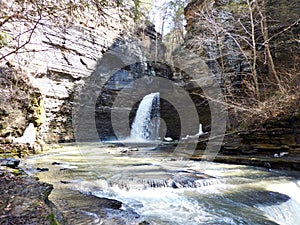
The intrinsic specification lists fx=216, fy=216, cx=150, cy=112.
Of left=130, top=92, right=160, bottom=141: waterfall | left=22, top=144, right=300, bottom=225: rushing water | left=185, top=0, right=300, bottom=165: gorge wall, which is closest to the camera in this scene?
left=22, top=144, right=300, bottom=225: rushing water

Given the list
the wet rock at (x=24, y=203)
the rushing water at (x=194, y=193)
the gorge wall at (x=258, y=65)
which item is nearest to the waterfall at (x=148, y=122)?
the gorge wall at (x=258, y=65)

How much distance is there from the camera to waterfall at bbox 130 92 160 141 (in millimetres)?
16438

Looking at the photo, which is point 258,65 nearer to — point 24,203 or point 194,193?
point 194,193

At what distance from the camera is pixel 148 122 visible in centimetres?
1670

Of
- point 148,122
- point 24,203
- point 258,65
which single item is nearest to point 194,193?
point 24,203

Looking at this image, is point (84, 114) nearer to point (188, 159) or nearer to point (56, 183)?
point (188, 159)

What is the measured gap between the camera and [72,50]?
1425cm

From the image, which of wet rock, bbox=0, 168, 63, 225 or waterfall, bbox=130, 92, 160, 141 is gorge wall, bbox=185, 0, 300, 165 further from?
waterfall, bbox=130, 92, 160, 141

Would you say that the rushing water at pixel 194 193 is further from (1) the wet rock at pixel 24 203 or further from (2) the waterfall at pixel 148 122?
(2) the waterfall at pixel 148 122

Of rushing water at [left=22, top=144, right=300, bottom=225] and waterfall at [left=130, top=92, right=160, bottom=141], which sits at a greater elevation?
waterfall at [left=130, top=92, right=160, bottom=141]

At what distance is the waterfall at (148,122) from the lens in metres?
16.4

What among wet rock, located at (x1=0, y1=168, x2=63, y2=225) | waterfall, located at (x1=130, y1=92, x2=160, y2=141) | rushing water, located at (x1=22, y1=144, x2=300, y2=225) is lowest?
rushing water, located at (x1=22, y1=144, x2=300, y2=225)

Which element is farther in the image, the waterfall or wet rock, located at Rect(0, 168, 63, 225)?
the waterfall

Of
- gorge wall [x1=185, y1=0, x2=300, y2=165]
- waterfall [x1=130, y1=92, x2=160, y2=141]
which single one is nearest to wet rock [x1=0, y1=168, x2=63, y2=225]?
gorge wall [x1=185, y1=0, x2=300, y2=165]
